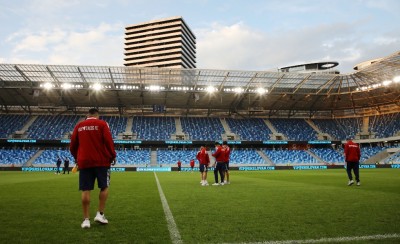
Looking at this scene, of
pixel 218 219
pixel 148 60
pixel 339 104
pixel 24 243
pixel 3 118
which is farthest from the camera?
pixel 148 60

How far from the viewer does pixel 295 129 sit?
5862 centimetres

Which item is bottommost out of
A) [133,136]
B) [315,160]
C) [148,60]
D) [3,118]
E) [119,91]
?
[315,160]

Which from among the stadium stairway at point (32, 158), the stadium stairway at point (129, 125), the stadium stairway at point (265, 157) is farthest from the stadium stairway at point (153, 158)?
the stadium stairway at point (265, 157)

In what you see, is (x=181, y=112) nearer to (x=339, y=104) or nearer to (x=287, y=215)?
(x=339, y=104)

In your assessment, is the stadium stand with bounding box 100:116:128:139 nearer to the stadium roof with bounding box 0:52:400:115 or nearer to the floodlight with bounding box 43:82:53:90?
the stadium roof with bounding box 0:52:400:115

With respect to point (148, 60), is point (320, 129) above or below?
below

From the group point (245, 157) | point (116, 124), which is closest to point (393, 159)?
point (245, 157)

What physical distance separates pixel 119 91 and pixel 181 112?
577 inches

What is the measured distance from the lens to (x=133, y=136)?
5241 centimetres

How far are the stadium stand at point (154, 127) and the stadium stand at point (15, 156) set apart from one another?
16.7 m

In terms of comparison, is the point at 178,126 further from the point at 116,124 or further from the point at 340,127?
the point at 340,127

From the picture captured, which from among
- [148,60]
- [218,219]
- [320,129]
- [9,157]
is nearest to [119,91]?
[9,157]

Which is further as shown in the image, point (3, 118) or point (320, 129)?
point (320, 129)

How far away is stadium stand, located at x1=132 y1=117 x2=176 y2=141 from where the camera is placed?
52800 mm
